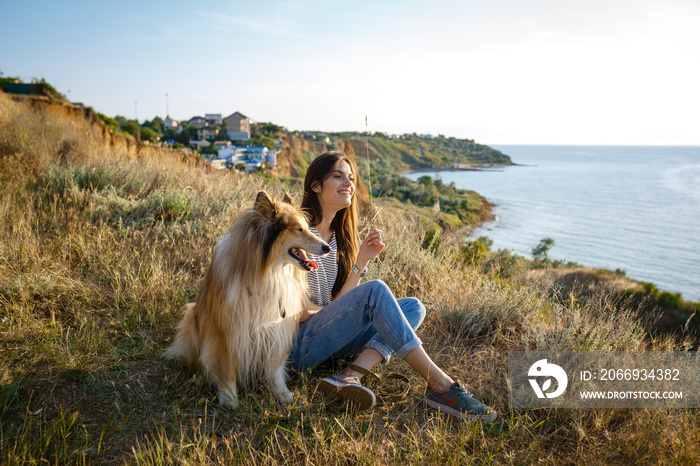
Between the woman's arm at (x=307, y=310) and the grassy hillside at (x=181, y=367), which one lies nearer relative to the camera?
the grassy hillside at (x=181, y=367)

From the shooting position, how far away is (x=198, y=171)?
9047 millimetres

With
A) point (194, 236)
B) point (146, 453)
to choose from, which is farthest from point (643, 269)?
point (146, 453)

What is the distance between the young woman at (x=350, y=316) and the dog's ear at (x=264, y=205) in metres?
0.67

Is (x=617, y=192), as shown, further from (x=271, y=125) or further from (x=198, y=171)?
(x=198, y=171)

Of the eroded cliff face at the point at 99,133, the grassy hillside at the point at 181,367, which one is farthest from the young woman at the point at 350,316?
the eroded cliff face at the point at 99,133

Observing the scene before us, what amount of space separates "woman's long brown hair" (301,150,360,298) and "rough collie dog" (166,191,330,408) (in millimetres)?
577

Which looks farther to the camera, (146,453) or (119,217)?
(119,217)

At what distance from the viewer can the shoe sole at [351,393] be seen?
108 inches

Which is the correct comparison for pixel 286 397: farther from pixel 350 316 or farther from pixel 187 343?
pixel 187 343

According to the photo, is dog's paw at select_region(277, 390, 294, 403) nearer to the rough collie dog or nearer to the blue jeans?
the rough collie dog

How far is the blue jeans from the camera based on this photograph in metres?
2.85

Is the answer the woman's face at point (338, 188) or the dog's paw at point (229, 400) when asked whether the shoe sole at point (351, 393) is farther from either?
the woman's face at point (338, 188)

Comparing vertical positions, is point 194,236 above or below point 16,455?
above

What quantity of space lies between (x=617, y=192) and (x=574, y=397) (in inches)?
2830
